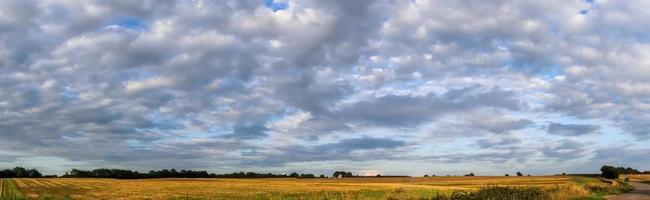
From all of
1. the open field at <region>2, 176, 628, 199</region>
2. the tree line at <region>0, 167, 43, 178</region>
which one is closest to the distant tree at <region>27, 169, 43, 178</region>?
the tree line at <region>0, 167, 43, 178</region>

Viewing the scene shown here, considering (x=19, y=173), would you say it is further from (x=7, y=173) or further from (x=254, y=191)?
(x=254, y=191)

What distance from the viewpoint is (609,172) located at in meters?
153

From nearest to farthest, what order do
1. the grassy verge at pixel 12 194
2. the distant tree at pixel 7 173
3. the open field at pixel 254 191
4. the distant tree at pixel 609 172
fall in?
the grassy verge at pixel 12 194, the open field at pixel 254 191, the distant tree at pixel 609 172, the distant tree at pixel 7 173

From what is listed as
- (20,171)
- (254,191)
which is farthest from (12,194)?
(20,171)

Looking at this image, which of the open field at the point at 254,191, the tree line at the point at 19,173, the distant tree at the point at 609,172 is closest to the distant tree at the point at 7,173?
the tree line at the point at 19,173

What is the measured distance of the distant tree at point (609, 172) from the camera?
149950 mm

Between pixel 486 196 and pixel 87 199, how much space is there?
30.4 m

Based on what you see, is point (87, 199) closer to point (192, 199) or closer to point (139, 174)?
point (192, 199)

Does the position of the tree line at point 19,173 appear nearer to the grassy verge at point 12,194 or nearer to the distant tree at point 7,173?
A: the distant tree at point 7,173

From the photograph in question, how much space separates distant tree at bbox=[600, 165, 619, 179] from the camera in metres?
150

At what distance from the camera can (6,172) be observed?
7470 inches

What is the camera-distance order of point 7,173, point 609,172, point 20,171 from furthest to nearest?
point 20,171
point 7,173
point 609,172

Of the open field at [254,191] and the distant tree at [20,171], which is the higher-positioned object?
the distant tree at [20,171]

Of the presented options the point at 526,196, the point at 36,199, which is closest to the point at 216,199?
the point at 36,199
